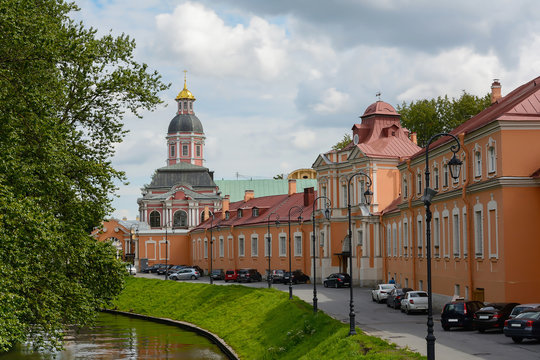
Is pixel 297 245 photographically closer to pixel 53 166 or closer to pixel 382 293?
pixel 382 293

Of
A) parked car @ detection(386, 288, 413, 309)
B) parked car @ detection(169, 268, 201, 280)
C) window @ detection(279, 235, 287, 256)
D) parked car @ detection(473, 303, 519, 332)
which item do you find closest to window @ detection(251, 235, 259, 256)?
window @ detection(279, 235, 287, 256)

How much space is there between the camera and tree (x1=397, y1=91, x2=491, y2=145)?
7669cm

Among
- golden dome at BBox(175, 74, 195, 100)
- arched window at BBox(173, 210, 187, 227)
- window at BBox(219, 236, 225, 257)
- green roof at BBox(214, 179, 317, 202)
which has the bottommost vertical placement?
window at BBox(219, 236, 225, 257)

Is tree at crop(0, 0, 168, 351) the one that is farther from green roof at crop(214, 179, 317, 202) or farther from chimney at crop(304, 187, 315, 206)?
green roof at crop(214, 179, 317, 202)

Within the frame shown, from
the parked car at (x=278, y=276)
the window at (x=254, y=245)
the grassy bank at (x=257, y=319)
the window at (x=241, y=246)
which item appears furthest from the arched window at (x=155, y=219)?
the parked car at (x=278, y=276)

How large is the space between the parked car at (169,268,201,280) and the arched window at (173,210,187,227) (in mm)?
29627

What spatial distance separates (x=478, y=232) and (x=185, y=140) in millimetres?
102176

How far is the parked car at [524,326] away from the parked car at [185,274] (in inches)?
2555

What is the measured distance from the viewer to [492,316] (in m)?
33.8

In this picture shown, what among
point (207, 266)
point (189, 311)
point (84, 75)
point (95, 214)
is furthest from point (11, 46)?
point (207, 266)

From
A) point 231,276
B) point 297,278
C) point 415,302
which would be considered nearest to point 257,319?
point 415,302

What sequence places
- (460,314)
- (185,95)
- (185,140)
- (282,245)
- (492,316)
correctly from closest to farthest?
(492,316), (460,314), (282,245), (185,140), (185,95)

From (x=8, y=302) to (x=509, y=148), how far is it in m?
24.7

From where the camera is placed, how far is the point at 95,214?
3062 cm
